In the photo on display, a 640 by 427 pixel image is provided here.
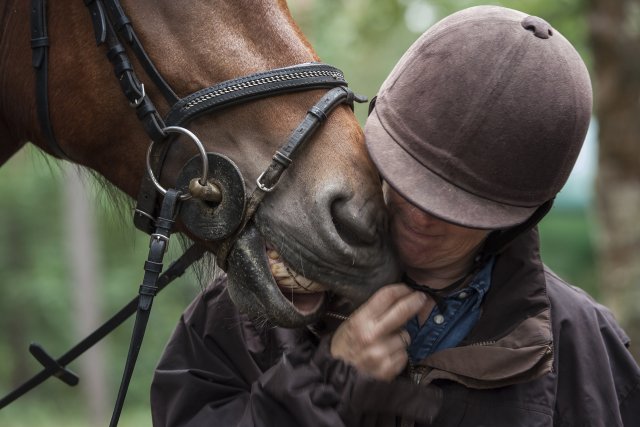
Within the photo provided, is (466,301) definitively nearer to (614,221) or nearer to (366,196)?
(366,196)

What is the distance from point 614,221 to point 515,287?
14.8 feet

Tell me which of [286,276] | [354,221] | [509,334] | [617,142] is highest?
[354,221]

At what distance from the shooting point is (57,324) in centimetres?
2081

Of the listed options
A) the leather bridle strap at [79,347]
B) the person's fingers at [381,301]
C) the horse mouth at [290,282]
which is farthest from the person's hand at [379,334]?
the leather bridle strap at [79,347]

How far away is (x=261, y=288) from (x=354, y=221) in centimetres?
29

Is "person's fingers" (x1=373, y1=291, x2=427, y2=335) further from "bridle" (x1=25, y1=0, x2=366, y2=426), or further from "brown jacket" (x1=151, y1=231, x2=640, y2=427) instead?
"bridle" (x1=25, y1=0, x2=366, y2=426)

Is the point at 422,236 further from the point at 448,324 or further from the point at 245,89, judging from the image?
the point at 245,89

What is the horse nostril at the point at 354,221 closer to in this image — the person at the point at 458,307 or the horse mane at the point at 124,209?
the person at the point at 458,307

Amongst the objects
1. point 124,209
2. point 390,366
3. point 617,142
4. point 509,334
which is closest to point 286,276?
point 390,366

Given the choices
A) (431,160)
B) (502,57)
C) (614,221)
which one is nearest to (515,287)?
(431,160)

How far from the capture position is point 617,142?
665 cm

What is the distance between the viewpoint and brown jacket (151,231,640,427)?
83.7 inches

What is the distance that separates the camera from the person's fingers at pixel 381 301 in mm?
2150

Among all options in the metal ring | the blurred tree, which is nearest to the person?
the metal ring
